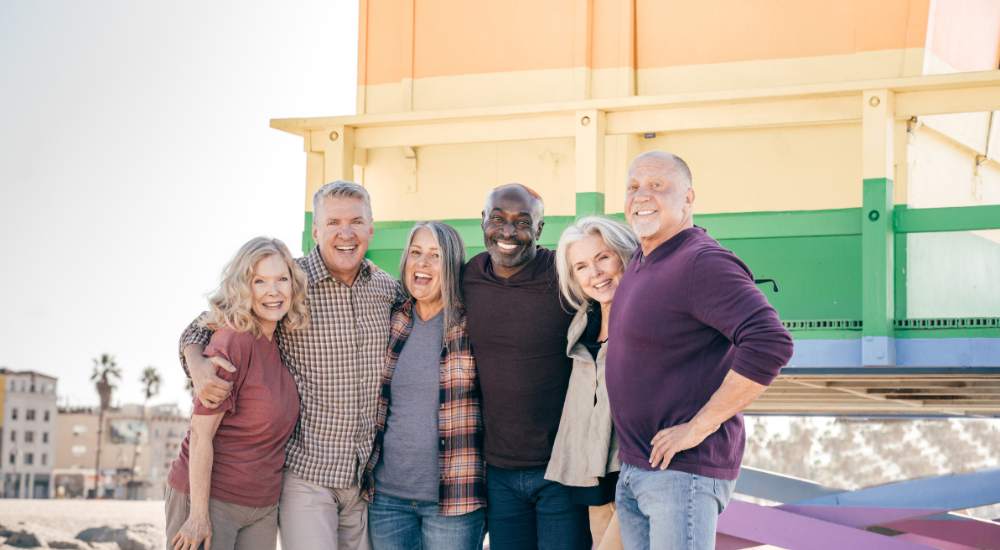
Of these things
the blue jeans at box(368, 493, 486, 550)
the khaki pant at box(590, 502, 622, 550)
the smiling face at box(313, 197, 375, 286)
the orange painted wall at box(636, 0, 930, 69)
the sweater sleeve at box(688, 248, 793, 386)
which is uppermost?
the orange painted wall at box(636, 0, 930, 69)

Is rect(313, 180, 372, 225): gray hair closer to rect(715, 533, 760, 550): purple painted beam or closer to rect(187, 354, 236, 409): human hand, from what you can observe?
rect(187, 354, 236, 409): human hand

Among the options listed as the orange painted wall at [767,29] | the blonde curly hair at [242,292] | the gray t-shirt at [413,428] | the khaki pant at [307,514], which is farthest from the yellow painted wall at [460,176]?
the khaki pant at [307,514]

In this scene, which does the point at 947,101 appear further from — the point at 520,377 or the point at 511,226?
the point at 520,377

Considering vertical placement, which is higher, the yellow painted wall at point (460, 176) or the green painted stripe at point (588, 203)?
the yellow painted wall at point (460, 176)

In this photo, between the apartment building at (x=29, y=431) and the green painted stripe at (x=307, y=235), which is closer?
the green painted stripe at (x=307, y=235)

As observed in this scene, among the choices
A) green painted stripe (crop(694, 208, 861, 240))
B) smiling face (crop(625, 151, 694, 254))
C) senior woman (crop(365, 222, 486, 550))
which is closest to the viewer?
smiling face (crop(625, 151, 694, 254))

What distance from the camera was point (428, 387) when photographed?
3852 millimetres

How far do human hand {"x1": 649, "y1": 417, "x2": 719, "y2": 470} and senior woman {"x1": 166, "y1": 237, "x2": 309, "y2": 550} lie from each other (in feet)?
4.91

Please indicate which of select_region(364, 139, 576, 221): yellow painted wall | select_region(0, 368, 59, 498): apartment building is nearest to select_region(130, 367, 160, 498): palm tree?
select_region(0, 368, 59, 498): apartment building

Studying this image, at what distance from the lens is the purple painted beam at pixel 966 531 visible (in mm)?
7297

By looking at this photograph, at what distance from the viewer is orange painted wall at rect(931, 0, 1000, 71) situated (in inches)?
216

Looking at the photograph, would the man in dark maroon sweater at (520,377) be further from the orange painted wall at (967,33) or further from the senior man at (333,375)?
the orange painted wall at (967,33)

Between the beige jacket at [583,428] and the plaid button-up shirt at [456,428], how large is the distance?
1.18 feet

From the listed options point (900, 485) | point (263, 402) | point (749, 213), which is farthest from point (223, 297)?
point (900, 485)
